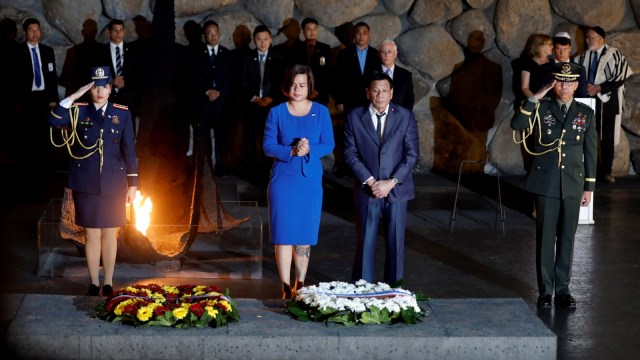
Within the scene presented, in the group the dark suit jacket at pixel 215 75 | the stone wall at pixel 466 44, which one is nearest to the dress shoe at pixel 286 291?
the dark suit jacket at pixel 215 75

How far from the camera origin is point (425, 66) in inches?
555

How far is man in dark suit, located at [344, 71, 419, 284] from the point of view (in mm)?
7703

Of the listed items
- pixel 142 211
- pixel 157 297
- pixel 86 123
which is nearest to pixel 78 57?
pixel 142 211

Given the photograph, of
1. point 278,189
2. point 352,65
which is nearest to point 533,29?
point 352,65

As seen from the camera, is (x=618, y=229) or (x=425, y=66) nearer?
(x=618, y=229)

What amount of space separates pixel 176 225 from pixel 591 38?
579cm

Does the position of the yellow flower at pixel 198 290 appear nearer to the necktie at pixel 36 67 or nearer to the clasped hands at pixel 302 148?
the clasped hands at pixel 302 148

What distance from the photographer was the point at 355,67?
1258 centimetres

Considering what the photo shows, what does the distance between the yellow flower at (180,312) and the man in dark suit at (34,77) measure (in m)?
6.90

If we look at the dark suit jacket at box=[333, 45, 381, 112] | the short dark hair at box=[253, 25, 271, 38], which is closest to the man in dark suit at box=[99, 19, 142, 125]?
the short dark hair at box=[253, 25, 271, 38]

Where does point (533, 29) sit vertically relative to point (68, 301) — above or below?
above

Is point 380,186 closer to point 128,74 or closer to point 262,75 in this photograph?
point 262,75

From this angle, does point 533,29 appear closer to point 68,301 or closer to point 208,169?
point 208,169

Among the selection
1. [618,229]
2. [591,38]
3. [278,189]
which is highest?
[591,38]
